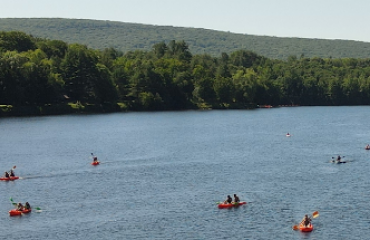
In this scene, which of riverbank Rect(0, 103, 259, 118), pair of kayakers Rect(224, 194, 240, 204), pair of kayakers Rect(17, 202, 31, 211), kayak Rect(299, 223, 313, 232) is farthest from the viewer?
riverbank Rect(0, 103, 259, 118)

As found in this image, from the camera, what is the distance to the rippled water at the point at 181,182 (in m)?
61.5

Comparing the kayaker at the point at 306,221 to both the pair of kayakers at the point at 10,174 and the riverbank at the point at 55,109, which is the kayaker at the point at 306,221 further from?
the riverbank at the point at 55,109

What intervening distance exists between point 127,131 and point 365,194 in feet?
250

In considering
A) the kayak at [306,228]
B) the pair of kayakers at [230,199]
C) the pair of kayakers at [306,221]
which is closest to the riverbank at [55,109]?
the pair of kayakers at [230,199]

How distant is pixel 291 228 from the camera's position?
200ft

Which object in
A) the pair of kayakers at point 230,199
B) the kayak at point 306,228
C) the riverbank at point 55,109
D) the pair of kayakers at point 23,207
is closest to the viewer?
the kayak at point 306,228

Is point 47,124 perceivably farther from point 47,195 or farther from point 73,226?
point 73,226

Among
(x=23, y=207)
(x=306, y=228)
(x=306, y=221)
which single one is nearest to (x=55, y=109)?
(x=23, y=207)

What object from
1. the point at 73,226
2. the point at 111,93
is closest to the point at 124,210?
the point at 73,226

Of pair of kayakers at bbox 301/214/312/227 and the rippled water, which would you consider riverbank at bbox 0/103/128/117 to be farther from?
pair of kayakers at bbox 301/214/312/227

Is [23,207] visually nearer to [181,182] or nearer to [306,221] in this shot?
[181,182]

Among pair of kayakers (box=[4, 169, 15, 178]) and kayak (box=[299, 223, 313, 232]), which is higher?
kayak (box=[299, 223, 313, 232])

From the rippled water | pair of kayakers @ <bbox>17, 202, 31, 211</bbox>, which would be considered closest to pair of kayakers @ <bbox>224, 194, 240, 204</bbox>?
the rippled water

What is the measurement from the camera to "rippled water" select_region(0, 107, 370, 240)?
6153 centimetres
